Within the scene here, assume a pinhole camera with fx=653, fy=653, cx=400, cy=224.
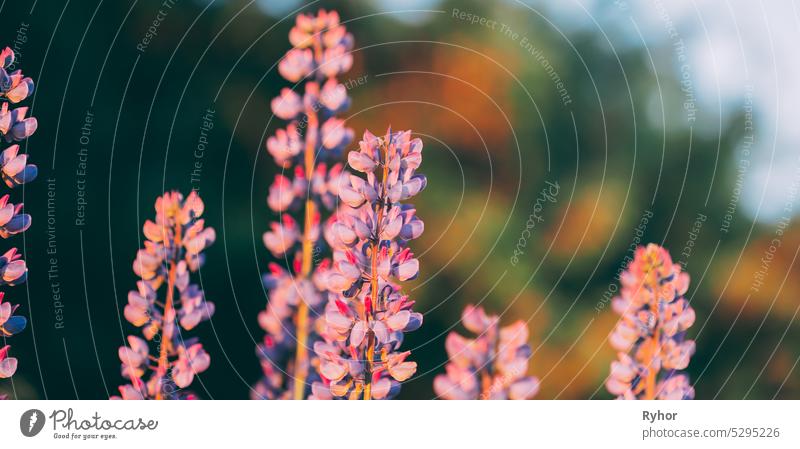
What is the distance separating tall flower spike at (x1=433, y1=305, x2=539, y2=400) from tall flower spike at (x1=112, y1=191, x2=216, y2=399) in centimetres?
36

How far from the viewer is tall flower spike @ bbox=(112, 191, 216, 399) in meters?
0.92

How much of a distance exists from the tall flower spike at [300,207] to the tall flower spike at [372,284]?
0.17 m

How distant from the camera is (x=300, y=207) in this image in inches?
44.8

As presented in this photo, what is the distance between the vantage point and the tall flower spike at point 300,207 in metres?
1.06

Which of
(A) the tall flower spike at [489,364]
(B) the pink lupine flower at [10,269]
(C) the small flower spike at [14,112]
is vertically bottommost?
(A) the tall flower spike at [489,364]

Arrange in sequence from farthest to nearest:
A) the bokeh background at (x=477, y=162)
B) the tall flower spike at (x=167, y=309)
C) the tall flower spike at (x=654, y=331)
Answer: the bokeh background at (x=477, y=162) → the tall flower spike at (x=654, y=331) → the tall flower spike at (x=167, y=309)

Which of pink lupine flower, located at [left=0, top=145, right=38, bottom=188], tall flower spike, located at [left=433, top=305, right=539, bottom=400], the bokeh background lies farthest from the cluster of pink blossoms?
the bokeh background

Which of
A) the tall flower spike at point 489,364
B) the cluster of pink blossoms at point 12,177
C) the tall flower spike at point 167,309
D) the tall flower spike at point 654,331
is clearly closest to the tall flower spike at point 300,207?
the tall flower spike at point 167,309

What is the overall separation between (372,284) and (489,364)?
0.21 m

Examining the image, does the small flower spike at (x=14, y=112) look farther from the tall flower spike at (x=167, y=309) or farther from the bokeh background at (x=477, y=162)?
the bokeh background at (x=477, y=162)

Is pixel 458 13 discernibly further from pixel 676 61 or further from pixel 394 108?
pixel 676 61

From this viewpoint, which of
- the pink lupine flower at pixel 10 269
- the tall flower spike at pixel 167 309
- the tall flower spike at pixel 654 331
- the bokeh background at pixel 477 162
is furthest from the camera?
the bokeh background at pixel 477 162

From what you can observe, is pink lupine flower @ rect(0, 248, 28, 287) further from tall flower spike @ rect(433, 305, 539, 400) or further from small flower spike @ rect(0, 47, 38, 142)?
tall flower spike @ rect(433, 305, 539, 400)

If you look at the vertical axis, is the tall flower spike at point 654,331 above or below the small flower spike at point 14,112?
below
